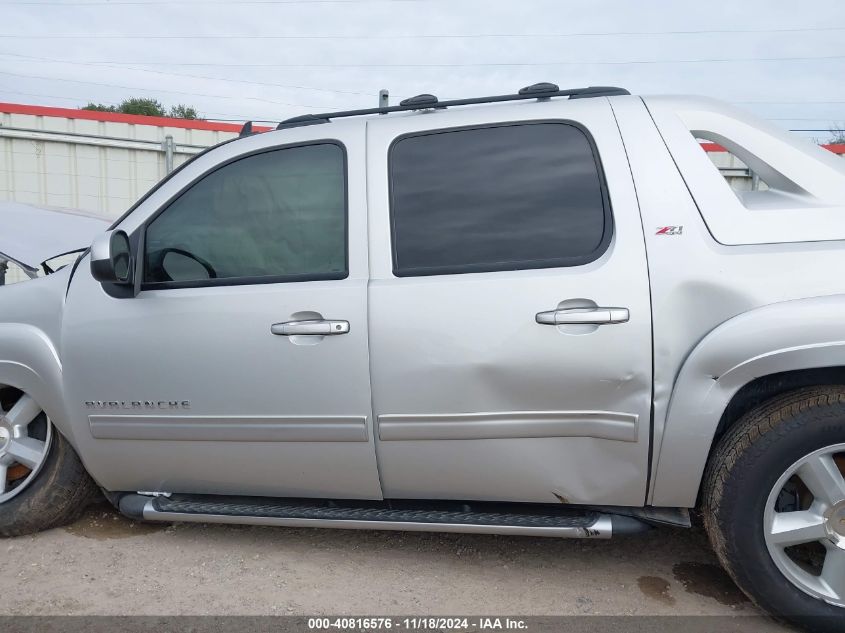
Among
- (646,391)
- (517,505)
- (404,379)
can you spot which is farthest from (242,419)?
(646,391)

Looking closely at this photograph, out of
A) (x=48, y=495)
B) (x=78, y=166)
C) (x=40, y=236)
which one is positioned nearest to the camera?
(x=48, y=495)

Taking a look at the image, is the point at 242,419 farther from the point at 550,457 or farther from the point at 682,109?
the point at 682,109

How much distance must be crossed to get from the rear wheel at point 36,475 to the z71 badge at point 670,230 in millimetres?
2647

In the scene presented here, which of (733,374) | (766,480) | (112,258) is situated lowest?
(766,480)

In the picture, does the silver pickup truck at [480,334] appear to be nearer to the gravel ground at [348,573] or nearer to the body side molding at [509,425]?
the body side molding at [509,425]

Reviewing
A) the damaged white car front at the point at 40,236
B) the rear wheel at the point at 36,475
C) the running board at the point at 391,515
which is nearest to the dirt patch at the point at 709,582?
the running board at the point at 391,515

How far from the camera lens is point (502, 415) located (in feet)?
7.89

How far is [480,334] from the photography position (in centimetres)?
238

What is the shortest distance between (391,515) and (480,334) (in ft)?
2.62

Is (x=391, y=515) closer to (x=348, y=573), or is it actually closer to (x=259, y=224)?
(x=348, y=573)

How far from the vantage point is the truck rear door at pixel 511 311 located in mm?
2324

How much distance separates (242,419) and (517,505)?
3.65ft

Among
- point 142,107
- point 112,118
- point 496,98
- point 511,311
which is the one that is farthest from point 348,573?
point 142,107

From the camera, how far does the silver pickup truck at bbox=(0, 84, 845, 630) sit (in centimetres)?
225
